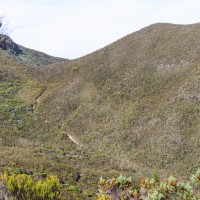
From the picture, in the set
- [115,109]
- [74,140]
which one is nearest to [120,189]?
[74,140]

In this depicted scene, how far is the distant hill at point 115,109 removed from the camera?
34781 mm

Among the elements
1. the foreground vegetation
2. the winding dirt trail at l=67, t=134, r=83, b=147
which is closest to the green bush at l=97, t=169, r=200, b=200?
the foreground vegetation

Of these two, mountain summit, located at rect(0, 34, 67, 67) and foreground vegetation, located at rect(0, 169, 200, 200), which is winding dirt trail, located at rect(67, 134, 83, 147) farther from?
mountain summit, located at rect(0, 34, 67, 67)

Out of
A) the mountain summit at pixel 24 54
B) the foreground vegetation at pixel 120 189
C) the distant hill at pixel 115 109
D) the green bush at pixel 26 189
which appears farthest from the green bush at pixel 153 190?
the mountain summit at pixel 24 54

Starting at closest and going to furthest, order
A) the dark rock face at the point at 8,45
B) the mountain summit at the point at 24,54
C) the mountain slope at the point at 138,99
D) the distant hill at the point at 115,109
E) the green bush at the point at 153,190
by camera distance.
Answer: the green bush at the point at 153,190 → the distant hill at the point at 115,109 → the mountain slope at the point at 138,99 → the dark rock face at the point at 8,45 → the mountain summit at the point at 24,54

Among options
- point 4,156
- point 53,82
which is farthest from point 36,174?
point 53,82

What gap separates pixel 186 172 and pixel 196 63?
2261 cm

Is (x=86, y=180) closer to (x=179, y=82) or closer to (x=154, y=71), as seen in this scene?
(x=179, y=82)

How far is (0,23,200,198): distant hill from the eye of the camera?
34781mm

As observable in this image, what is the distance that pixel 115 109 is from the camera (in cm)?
4722

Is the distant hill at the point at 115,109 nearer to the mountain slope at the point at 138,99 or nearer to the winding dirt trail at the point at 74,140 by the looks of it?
the mountain slope at the point at 138,99

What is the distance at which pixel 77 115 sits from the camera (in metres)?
48.7

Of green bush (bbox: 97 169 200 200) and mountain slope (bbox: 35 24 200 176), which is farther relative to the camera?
mountain slope (bbox: 35 24 200 176)

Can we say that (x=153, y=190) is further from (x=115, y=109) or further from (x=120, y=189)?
(x=115, y=109)
